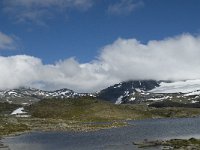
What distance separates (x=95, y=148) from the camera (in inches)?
3903

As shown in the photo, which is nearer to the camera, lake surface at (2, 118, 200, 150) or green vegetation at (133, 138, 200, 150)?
green vegetation at (133, 138, 200, 150)

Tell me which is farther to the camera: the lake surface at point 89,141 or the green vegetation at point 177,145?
the lake surface at point 89,141

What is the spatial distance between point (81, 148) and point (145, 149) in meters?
19.3

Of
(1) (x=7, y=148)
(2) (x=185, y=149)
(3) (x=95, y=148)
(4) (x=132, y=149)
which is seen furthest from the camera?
(1) (x=7, y=148)

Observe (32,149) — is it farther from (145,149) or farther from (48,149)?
(145,149)

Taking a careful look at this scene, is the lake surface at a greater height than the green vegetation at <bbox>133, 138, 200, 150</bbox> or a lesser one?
greater

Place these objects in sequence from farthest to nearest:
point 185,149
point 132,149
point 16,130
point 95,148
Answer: point 16,130
point 95,148
point 132,149
point 185,149

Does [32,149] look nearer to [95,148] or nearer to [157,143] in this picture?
[95,148]

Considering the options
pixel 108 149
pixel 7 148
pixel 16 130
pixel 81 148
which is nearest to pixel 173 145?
pixel 108 149

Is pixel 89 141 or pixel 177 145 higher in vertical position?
pixel 89 141

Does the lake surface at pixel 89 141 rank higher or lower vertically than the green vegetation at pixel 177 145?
higher

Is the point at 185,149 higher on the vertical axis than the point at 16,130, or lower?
lower

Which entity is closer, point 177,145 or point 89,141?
point 177,145

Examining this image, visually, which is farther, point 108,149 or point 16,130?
point 16,130
